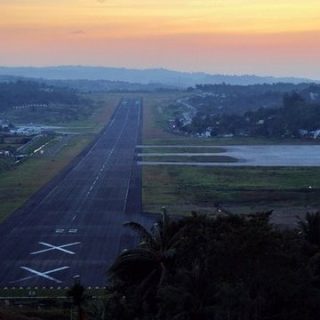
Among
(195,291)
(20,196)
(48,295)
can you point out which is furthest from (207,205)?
(195,291)

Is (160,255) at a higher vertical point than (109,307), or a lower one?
higher

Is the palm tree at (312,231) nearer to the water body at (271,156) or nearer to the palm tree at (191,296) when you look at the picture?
the palm tree at (191,296)

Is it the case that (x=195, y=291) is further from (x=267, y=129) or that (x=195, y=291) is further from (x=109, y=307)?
(x=267, y=129)

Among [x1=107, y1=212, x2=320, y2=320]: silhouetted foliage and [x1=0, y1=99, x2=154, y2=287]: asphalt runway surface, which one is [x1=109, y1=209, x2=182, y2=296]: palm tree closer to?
[x1=107, y1=212, x2=320, y2=320]: silhouetted foliage

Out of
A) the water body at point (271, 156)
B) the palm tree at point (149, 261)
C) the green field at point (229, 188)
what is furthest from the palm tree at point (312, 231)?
the water body at point (271, 156)

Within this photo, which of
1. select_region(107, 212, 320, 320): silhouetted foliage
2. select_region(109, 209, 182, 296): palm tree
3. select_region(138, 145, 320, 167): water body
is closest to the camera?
select_region(107, 212, 320, 320): silhouetted foliage

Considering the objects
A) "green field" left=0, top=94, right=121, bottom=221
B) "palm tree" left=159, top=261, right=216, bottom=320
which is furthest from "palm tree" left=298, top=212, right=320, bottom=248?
"green field" left=0, top=94, right=121, bottom=221

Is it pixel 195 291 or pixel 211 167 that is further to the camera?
pixel 211 167
